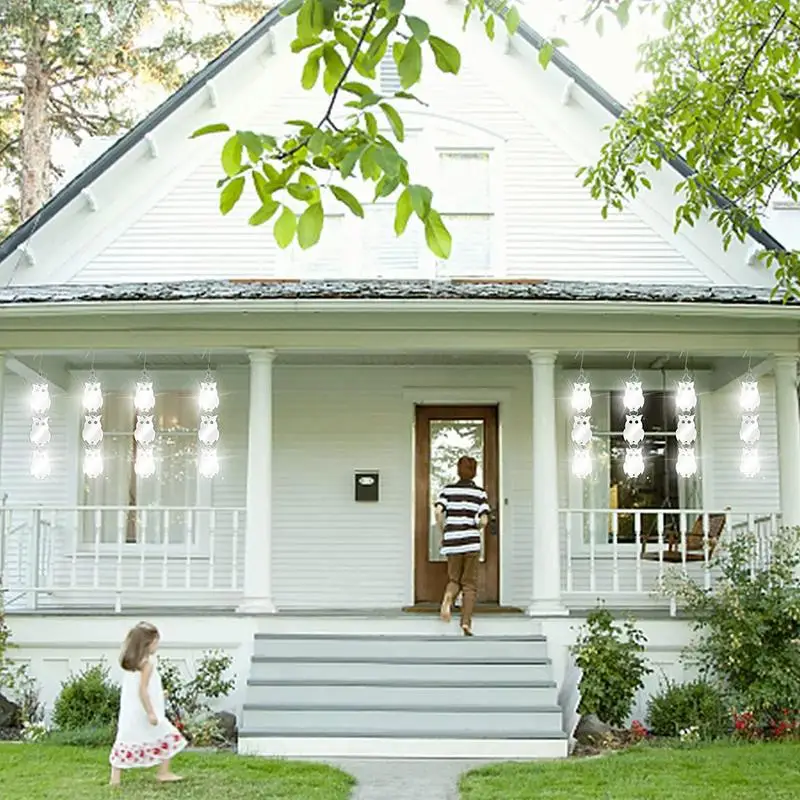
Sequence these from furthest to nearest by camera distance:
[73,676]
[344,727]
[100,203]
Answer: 1. [100,203]
2. [73,676]
3. [344,727]

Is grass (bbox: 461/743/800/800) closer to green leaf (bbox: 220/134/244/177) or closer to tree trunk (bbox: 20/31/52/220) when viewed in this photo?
green leaf (bbox: 220/134/244/177)

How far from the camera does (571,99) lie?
12898 millimetres

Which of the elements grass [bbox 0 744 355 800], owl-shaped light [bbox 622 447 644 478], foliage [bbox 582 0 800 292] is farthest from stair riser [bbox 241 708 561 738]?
foliage [bbox 582 0 800 292]

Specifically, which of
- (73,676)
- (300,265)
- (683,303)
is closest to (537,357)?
(683,303)

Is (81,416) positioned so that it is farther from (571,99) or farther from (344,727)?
(571,99)

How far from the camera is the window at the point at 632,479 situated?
1288 cm

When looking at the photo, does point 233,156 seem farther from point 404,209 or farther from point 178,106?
point 178,106

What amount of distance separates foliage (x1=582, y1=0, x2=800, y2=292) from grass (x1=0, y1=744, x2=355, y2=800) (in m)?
5.41

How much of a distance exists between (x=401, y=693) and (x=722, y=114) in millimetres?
5509

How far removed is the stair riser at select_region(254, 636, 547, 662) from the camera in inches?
399

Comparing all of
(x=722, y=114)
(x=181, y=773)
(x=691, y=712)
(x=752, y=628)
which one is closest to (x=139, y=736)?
(x=181, y=773)

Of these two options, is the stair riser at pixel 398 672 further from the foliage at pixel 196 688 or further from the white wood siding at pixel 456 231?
the white wood siding at pixel 456 231

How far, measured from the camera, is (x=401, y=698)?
378 inches

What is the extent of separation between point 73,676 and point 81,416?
11.7 ft
